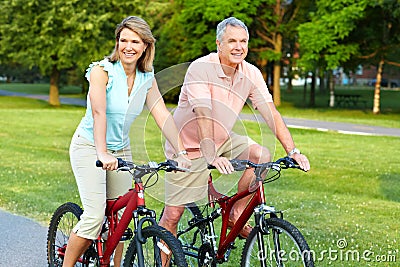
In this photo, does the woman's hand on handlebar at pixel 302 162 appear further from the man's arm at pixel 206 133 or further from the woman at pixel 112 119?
the woman at pixel 112 119

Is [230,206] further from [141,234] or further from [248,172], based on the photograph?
[141,234]

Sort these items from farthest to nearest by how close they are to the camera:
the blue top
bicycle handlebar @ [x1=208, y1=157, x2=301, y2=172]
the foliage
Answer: the foliage < the blue top < bicycle handlebar @ [x1=208, y1=157, x2=301, y2=172]

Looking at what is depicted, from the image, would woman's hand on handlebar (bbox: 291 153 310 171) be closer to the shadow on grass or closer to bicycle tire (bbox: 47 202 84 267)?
bicycle tire (bbox: 47 202 84 267)

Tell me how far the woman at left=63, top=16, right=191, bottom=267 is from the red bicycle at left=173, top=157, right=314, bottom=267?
0.47m

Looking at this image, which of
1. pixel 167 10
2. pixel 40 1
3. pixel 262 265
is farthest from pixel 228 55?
pixel 167 10

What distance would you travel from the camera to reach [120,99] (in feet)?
15.1

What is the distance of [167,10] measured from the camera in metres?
51.0

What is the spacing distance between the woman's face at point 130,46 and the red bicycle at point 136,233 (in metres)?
0.65

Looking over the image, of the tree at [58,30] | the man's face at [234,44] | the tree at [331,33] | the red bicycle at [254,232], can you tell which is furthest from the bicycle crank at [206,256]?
the tree at [58,30]

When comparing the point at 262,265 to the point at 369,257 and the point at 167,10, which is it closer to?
the point at 369,257

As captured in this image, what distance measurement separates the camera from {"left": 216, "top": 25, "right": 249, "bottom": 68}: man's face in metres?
4.67

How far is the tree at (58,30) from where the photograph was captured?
1623 inches

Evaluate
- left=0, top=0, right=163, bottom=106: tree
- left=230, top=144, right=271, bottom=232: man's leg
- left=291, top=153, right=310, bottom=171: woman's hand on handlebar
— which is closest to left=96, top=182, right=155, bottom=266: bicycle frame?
left=230, top=144, right=271, bottom=232: man's leg

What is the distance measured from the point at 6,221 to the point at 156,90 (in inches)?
155
